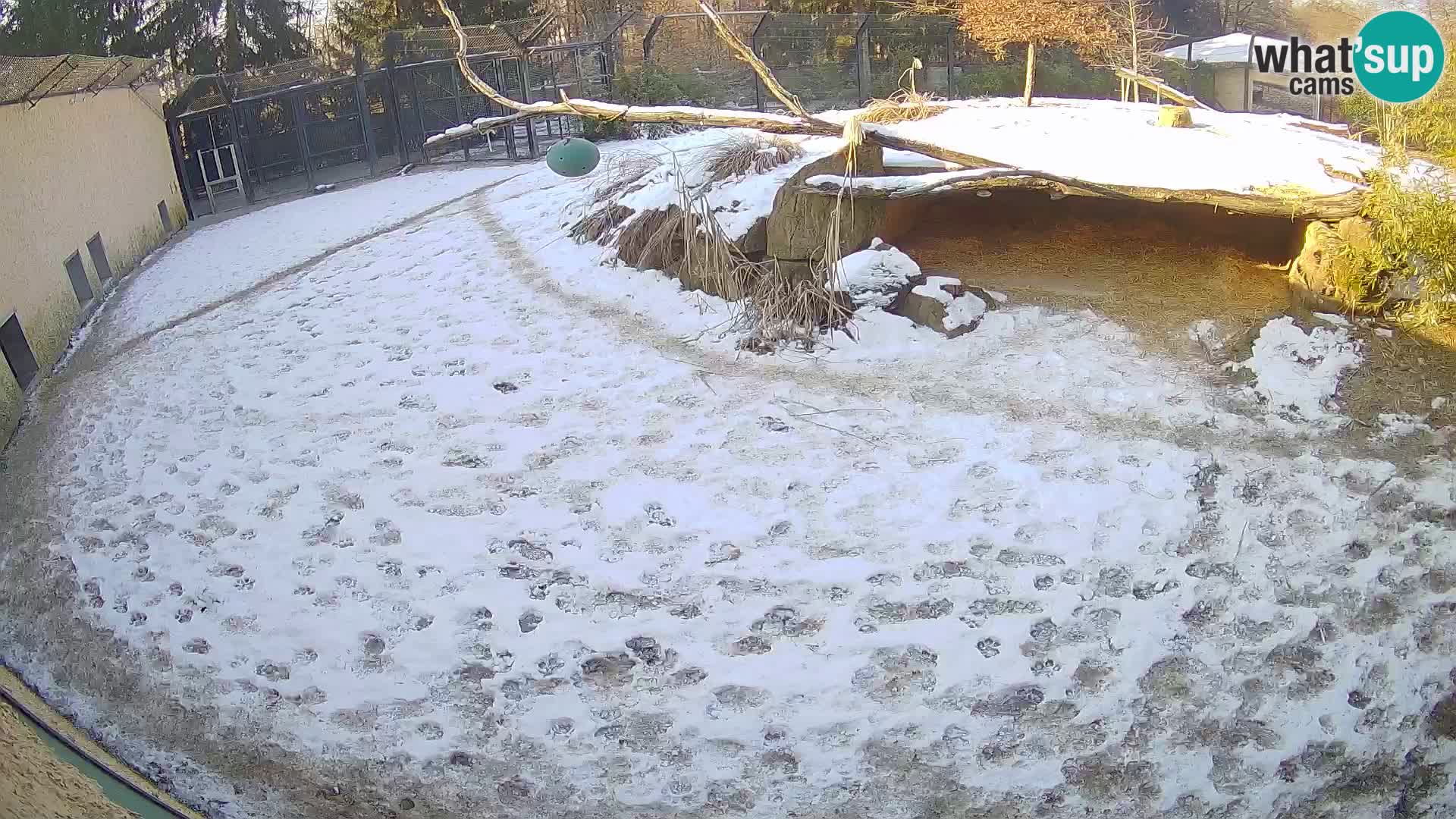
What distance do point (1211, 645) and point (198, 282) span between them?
332 inches

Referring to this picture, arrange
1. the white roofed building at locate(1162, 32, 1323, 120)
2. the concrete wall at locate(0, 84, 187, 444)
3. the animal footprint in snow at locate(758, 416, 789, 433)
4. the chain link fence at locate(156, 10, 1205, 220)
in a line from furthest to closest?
the white roofed building at locate(1162, 32, 1323, 120) < the chain link fence at locate(156, 10, 1205, 220) < the concrete wall at locate(0, 84, 187, 444) < the animal footprint in snow at locate(758, 416, 789, 433)

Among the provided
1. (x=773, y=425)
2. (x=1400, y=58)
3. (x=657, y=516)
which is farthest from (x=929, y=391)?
(x=1400, y=58)

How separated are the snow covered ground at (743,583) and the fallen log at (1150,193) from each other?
698 millimetres

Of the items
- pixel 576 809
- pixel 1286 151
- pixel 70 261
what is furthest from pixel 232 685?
pixel 1286 151

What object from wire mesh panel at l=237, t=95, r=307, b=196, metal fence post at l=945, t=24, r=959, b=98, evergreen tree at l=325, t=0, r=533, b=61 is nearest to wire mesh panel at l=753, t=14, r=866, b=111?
metal fence post at l=945, t=24, r=959, b=98

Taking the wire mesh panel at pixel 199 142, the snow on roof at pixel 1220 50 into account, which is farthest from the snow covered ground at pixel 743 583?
the snow on roof at pixel 1220 50

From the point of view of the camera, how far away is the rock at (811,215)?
6.50 meters

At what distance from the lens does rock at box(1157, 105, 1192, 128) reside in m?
7.64

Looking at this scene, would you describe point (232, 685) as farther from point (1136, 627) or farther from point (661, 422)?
point (1136, 627)

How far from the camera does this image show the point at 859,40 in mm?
14852

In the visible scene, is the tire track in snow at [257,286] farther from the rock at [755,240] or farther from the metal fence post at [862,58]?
the metal fence post at [862,58]

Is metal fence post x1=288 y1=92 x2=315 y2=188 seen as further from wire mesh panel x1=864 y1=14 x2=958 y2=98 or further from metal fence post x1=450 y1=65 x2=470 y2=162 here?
wire mesh panel x1=864 y1=14 x2=958 y2=98

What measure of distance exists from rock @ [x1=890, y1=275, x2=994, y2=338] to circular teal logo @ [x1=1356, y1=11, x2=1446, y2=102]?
8.97ft

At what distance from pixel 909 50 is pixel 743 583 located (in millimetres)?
12730
